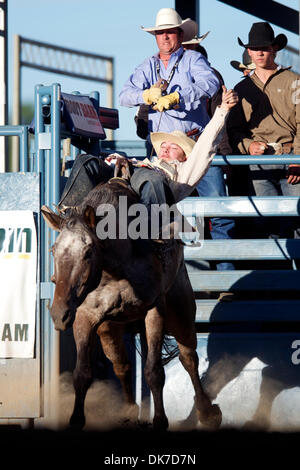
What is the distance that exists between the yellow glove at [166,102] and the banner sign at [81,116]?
1.99ft

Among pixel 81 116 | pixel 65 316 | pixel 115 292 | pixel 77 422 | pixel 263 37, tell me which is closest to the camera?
pixel 65 316

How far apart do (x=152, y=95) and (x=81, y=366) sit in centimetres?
241

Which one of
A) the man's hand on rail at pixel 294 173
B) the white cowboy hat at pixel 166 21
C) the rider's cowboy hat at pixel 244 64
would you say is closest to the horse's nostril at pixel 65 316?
the man's hand on rail at pixel 294 173

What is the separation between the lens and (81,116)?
7320mm

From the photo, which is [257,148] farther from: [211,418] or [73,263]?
[73,263]

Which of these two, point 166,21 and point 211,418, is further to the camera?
point 166,21

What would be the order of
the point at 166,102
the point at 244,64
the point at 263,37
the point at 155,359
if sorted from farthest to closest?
the point at 244,64
the point at 263,37
the point at 166,102
the point at 155,359

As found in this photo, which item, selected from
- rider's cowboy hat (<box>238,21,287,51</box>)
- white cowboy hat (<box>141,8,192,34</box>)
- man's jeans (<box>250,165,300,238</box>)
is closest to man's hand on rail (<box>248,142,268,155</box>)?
man's jeans (<box>250,165,300,238</box>)

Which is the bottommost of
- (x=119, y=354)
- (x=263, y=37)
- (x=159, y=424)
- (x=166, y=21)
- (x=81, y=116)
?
(x=159, y=424)

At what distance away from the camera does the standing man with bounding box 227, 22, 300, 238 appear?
7387mm

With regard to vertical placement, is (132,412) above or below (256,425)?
above

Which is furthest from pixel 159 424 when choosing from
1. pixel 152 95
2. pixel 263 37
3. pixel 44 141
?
pixel 263 37

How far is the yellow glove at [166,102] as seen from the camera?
7086mm

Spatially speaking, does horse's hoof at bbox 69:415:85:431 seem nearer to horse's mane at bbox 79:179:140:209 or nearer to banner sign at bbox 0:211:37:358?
banner sign at bbox 0:211:37:358
